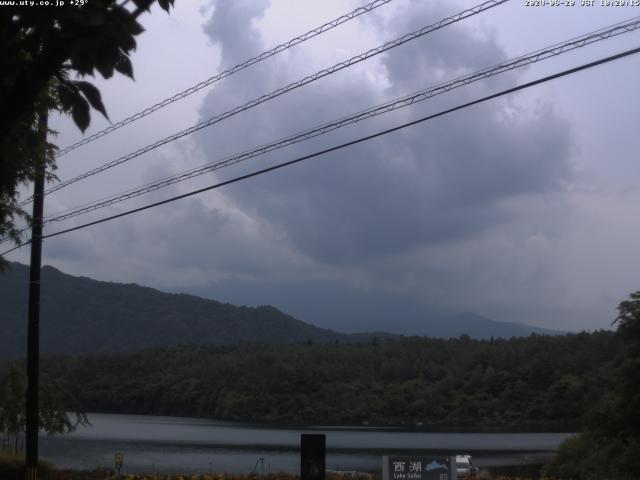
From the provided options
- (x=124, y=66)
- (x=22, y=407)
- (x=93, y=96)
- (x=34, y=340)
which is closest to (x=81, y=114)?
(x=93, y=96)

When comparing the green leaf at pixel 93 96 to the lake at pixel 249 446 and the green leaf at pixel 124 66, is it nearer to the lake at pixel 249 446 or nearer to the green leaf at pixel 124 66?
the green leaf at pixel 124 66

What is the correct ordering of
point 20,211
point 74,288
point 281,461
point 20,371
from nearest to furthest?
1. point 20,211
2. point 20,371
3. point 281,461
4. point 74,288

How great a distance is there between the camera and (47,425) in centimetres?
2727

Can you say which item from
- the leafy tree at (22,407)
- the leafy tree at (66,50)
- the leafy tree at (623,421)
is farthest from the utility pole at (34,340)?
the leafy tree at (66,50)

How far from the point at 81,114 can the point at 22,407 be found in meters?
24.3

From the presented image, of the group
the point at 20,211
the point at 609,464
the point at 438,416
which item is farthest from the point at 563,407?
the point at 20,211

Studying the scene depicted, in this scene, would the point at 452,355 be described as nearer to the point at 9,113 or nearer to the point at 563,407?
the point at 563,407

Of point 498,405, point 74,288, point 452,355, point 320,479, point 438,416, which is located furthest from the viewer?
point 74,288

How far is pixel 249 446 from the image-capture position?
55.0 m

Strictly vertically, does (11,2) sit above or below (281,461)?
above

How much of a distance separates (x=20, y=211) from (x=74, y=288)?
621ft

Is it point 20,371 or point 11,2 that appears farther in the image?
point 20,371

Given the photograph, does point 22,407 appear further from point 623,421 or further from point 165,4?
point 165,4

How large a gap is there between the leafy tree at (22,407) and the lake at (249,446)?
7203mm
